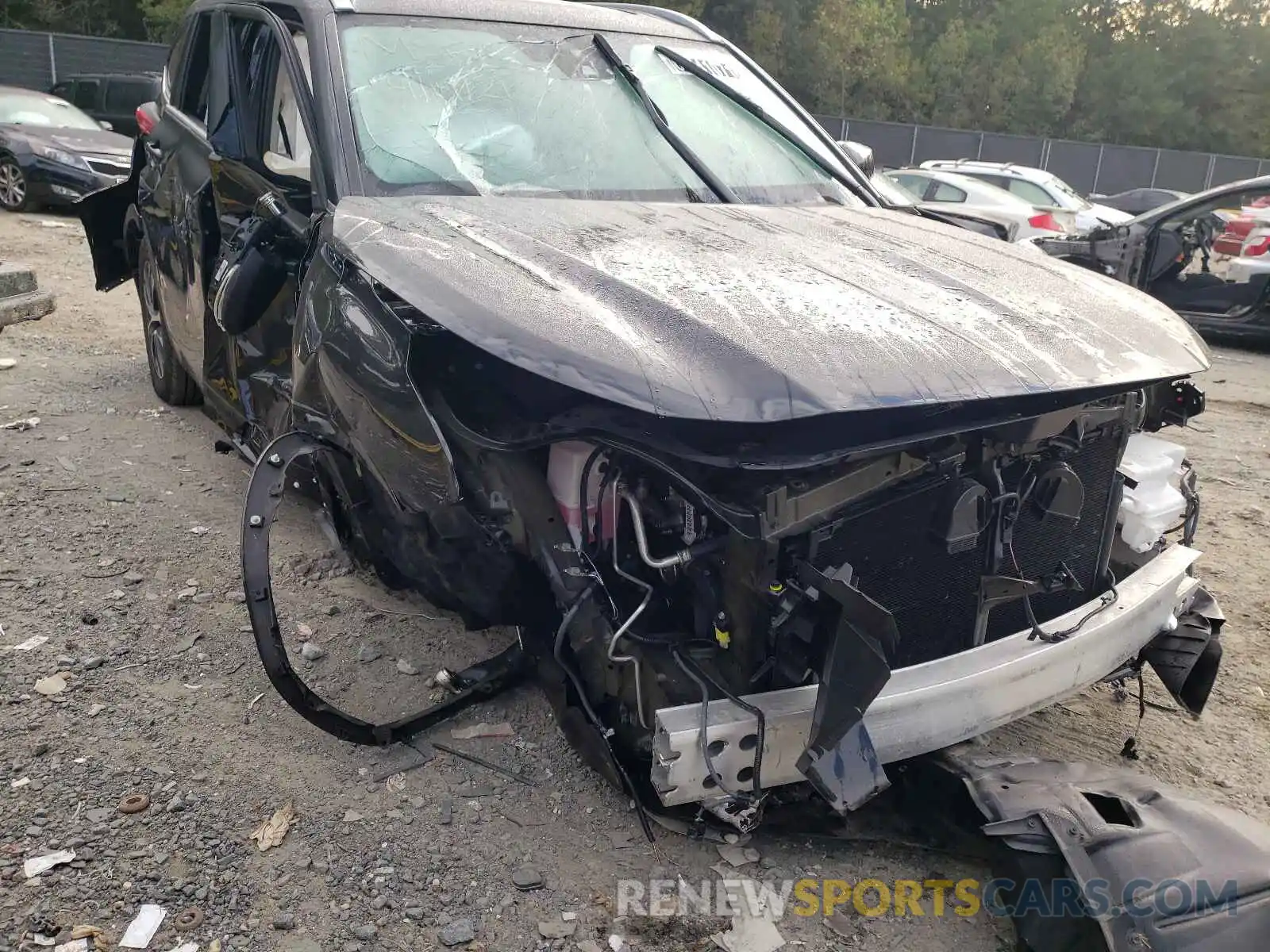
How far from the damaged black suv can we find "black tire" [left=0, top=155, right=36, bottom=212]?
9.50 m

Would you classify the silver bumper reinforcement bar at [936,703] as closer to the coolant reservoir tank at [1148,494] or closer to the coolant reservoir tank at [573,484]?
the coolant reservoir tank at [1148,494]

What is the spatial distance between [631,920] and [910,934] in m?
0.61

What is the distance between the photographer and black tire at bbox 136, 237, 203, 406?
473 centimetres

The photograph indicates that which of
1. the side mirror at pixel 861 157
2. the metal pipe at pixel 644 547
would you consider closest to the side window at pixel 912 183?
the side mirror at pixel 861 157

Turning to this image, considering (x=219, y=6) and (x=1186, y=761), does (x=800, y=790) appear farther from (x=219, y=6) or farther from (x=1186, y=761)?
(x=219, y=6)

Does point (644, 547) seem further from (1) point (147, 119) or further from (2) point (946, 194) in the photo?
(2) point (946, 194)

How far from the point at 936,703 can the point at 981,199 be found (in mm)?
12188

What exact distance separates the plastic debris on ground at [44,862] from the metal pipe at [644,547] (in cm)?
146

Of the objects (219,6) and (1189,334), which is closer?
(1189,334)

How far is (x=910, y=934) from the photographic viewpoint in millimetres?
2223

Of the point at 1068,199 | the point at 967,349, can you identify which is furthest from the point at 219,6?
the point at 1068,199

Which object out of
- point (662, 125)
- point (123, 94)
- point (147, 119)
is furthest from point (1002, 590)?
point (123, 94)

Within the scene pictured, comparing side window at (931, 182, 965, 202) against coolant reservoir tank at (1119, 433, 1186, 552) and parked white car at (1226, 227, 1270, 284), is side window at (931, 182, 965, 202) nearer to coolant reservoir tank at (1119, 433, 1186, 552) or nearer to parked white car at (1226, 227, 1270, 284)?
parked white car at (1226, 227, 1270, 284)

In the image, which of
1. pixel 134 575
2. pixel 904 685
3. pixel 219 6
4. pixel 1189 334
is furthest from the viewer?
pixel 219 6
